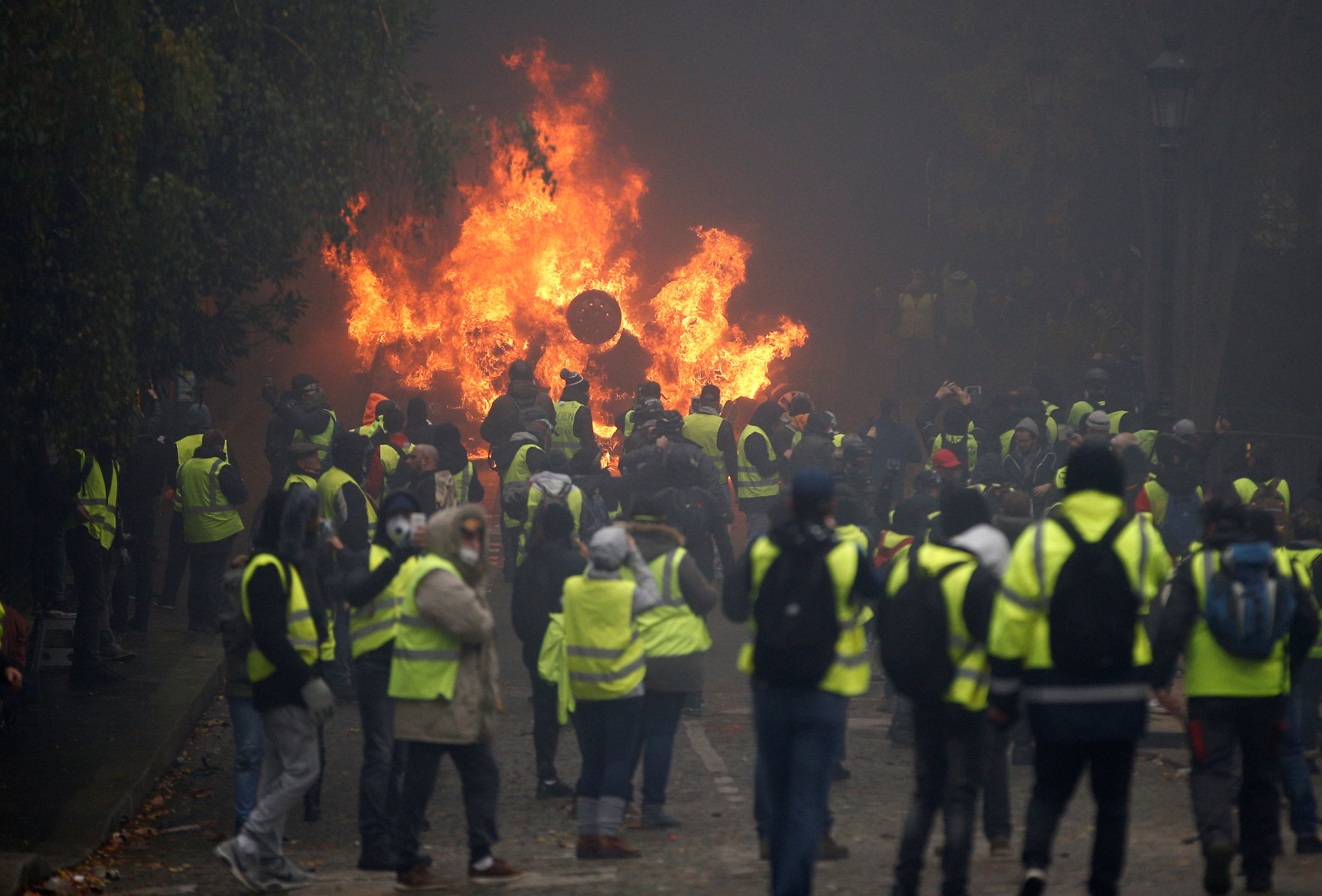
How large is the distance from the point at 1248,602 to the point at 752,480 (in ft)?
27.2

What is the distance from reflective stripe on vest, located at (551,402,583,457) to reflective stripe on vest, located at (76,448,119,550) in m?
4.53

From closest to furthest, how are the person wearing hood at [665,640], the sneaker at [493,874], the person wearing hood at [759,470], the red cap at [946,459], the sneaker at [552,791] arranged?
the sneaker at [493,874] → the person wearing hood at [665,640] → the sneaker at [552,791] → the red cap at [946,459] → the person wearing hood at [759,470]

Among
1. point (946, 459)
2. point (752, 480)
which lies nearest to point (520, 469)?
point (752, 480)

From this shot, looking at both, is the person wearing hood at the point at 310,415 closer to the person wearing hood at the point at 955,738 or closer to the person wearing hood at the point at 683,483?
the person wearing hood at the point at 683,483

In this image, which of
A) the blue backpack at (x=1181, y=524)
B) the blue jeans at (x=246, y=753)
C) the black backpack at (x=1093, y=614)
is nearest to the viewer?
the black backpack at (x=1093, y=614)

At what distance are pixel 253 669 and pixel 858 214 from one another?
2536 cm

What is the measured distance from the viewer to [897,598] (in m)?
6.32

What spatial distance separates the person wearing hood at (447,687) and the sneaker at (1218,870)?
316 centimetres

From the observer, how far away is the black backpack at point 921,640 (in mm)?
6172

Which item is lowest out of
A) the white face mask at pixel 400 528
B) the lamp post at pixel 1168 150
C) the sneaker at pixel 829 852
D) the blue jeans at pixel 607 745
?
the sneaker at pixel 829 852

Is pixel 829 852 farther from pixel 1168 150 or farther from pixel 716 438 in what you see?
pixel 1168 150

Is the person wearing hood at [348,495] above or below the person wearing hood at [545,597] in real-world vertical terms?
above

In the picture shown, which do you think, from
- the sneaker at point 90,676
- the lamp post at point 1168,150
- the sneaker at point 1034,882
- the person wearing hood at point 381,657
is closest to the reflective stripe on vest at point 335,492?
the sneaker at point 90,676

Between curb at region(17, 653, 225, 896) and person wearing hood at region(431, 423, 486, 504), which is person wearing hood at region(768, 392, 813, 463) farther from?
curb at region(17, 653, 225, 896)
